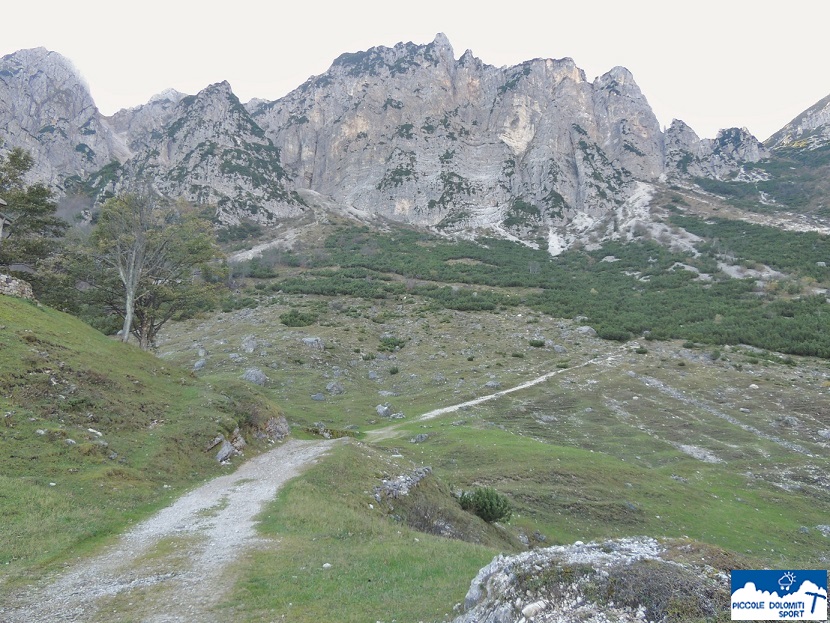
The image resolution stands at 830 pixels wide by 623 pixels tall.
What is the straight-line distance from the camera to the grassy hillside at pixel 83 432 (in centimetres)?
1109

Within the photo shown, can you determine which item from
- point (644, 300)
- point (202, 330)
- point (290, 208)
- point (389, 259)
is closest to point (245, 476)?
point (202, 330)

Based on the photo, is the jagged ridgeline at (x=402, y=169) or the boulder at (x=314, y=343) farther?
the jagged ridgeline at (x=402, y=169)

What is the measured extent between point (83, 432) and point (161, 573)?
10249 millimetres

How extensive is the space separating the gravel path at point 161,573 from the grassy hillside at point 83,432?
97 cm

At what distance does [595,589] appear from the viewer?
6.21 meters

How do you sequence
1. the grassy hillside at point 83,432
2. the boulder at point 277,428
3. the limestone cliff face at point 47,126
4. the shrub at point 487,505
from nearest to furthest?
the grassy hillside at point 83,432
the shrub at point 487,505
the boulder at point 277,428
the limestone cliff face at point 47,126

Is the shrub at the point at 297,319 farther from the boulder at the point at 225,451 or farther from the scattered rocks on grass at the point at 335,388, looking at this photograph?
the boulder at the point at 225,451

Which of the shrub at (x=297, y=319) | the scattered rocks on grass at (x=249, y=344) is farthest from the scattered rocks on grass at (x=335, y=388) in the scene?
the shrub at (x=297, y=319)

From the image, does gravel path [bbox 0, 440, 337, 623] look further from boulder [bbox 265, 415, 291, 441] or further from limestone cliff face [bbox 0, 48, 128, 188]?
limestone cliff face [bbox 0, 48, 128, 188]

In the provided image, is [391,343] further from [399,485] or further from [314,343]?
[399,485]

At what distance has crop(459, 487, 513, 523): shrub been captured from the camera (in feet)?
58.7

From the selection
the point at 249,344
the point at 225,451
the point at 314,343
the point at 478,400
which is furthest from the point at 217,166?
the point at 225,451

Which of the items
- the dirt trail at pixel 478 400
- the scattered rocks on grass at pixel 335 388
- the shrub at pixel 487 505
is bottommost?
the dirt trail at pixel 478 400

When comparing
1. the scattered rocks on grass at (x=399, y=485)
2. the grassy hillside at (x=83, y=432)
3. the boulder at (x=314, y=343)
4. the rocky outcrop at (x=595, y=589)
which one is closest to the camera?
the rocky outcrop at (x=595, y=589)
